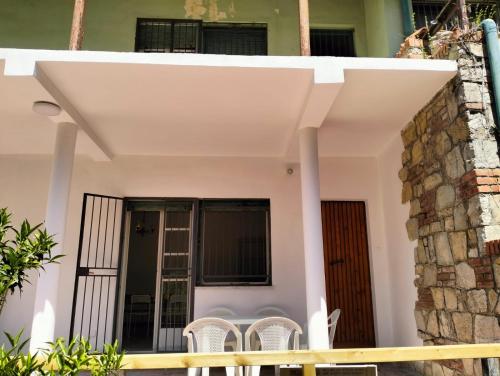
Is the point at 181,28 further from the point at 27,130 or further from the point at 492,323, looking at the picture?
the point at 492,323

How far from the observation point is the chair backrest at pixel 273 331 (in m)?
4.05

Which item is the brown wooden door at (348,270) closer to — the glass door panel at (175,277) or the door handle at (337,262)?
the door handle at (337,262)

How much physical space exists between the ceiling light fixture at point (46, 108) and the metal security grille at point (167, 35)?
2.54 metres

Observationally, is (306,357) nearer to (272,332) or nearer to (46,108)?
(272,332)

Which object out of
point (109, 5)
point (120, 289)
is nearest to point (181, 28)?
point (109, 5)

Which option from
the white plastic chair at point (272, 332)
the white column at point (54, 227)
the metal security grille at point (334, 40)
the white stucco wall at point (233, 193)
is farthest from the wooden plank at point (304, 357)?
the metal security grille at point (334, 40)

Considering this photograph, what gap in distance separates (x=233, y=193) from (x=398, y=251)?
2.67 metres

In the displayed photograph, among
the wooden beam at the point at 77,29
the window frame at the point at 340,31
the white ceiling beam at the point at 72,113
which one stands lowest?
the white ceiling beam at the point at 72,113

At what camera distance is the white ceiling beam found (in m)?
3.94

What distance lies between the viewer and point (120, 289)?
602cm

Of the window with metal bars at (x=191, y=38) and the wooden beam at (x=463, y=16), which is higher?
the window with metal bars at (x=191, y=38)

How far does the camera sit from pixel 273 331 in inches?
161

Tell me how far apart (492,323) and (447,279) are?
79 centimetres

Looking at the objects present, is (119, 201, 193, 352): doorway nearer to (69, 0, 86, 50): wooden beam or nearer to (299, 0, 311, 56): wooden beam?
(69, 0, 86, 50): wooden beam
